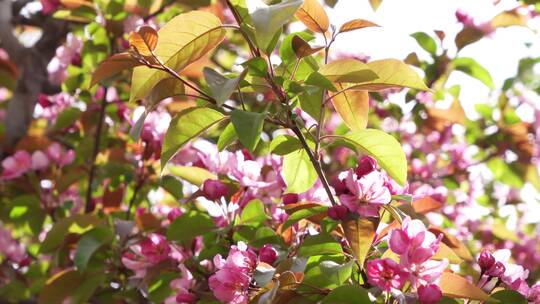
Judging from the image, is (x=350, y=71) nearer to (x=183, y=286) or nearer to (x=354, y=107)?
(x=354, y=107)

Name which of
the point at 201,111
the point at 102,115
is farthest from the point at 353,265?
the point at 102,115

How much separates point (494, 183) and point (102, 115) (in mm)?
1765

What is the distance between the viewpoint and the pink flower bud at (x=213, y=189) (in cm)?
134

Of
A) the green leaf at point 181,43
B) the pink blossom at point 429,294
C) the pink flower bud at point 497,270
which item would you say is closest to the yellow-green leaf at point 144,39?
the green leaf at point 181,43

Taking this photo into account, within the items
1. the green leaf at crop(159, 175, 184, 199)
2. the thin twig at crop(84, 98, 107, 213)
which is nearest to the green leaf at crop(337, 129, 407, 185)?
the green leaf at crop(159, 175, 184, 199)

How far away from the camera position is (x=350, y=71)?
1.12 meters

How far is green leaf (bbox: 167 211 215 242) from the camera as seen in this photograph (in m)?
1.42

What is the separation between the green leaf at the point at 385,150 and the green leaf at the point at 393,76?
0.08m

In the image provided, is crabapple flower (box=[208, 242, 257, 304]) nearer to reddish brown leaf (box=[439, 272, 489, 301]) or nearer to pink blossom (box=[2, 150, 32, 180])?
reddish brown leaf (box=[439, 272, 489, 301])

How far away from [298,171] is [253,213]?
0.15 meters

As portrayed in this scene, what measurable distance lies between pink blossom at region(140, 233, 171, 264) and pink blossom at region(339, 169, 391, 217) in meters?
0.55

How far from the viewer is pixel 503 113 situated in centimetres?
249

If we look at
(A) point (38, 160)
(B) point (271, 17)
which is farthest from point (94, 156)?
(B) point (271, 17)

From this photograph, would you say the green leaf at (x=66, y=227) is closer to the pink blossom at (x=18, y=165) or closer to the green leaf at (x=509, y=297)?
the pink blossom at (x=18, y=165)
